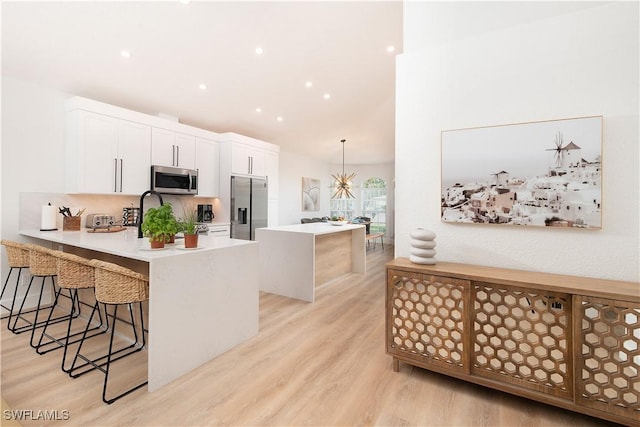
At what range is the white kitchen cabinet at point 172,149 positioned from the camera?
4086mm

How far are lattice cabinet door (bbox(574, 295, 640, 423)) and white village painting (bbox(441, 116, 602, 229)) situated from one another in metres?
0.58

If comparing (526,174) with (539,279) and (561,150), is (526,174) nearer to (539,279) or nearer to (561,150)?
(561,150)

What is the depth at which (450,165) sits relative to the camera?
2301 mm

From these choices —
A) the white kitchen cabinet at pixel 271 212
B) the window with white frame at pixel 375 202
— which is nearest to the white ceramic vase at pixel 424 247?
the white kitchen cabinet at pixel 271 212

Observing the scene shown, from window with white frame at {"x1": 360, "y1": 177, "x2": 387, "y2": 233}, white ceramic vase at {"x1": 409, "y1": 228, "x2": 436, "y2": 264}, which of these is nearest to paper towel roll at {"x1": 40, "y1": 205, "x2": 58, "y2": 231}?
white ceramic vase at {"x1": 409, "y1": 228, "x2": 436, "y2": 264}

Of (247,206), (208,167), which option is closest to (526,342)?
(247,206)

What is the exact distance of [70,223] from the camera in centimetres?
334

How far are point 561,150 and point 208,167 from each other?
455 cm

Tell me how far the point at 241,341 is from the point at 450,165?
7.51ft

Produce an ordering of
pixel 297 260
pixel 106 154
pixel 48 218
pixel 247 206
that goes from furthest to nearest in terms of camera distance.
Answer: pixel 247 206
pixel 297 260
pixel 106 154
pixel 48 218

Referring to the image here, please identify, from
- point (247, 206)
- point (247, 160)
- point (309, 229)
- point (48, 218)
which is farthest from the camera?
point (247, 160)

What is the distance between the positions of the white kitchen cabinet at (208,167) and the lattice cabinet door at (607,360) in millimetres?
4709

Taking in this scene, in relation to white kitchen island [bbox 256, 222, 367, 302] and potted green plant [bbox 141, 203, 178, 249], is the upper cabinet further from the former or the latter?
potted green plant [bbox 141, 203, 178, 249]

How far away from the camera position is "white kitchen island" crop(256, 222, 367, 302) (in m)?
3.74
